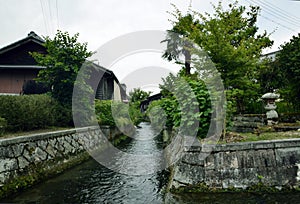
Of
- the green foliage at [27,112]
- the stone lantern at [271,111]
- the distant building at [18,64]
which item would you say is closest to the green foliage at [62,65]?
the green foliage at [27,112]

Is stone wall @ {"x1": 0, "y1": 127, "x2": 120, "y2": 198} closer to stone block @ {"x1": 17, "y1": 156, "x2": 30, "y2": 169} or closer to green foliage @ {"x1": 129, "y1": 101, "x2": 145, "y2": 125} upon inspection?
stone block @ {"x1": 17, "y1": 156, "x2": 30, "y2": 169}

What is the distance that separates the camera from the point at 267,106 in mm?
7090

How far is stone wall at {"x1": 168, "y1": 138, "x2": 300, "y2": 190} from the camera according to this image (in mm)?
3777

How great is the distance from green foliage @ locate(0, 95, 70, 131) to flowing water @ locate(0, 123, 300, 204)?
2108mm

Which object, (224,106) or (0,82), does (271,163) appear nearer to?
(224,106)

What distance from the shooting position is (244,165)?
3814 millimetres

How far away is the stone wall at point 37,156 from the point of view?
419 cm

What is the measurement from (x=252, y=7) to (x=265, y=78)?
4839mm

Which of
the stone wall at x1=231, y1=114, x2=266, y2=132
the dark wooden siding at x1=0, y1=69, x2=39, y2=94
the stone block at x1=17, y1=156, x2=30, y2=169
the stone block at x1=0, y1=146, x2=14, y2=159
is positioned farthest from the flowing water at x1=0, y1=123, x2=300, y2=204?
the dark wooden siding at x1=0, y1=69, x2=39, y2=94

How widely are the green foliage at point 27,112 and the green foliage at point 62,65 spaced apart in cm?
94

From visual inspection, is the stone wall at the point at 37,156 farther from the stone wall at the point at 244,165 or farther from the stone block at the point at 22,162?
the stone wall at the point at 244,165

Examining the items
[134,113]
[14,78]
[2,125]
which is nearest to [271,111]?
[2,125]

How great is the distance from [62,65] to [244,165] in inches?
307

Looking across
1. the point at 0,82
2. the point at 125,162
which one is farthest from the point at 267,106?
the point at 0,82
